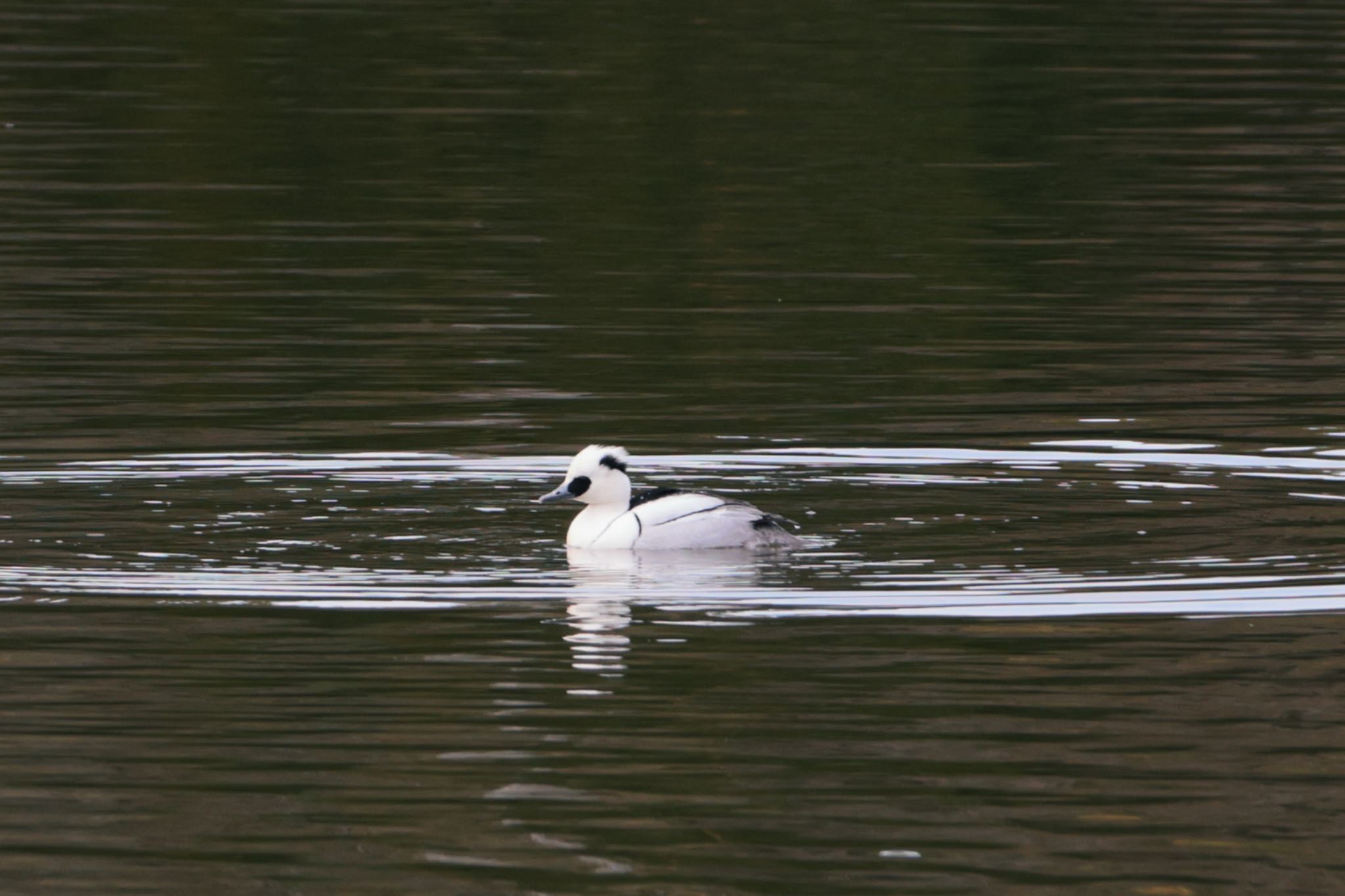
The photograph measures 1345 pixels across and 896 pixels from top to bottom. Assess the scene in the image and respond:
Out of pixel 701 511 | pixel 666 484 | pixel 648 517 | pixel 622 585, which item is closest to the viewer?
pixel 622 585

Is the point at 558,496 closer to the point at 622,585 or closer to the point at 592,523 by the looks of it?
the point at 592,523

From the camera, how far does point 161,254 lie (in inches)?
970

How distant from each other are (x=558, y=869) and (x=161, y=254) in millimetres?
16319

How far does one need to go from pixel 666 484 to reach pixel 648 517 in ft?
5.66

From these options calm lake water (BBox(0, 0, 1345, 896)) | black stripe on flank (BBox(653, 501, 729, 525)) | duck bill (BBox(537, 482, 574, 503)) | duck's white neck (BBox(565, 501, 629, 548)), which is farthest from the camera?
duck bill (BBox(537, 482, 574, 503))

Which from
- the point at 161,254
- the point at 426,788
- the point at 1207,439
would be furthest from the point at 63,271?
the point at 426,788

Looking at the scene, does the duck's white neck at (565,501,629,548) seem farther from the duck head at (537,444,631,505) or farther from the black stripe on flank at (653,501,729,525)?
the black stripe on flank at (653,501,729,525)

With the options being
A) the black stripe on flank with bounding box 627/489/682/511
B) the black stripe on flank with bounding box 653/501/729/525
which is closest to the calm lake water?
the black stripe on flank with bounding box 653/501/729/525

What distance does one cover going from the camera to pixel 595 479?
47.3ft

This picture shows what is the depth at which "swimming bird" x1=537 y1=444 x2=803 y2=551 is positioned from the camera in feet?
45.7

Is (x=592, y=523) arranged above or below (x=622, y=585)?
above

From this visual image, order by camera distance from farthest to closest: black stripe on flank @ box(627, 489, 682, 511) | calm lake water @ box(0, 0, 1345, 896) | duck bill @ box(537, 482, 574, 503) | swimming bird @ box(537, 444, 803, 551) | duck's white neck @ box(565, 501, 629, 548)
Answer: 1. duck bill @ box(537, 482, 574, 503)
2. black stripe on flank @ box(627, 489, 682, 511)
3. duck's white neck @ box(565, 501, 629, 548)
4. swimming bird @ box(537, 444, 803, 551)
5. calm lake water @ box(0, 0, 1345, 896)

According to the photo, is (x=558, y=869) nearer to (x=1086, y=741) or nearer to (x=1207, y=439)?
(x=1086, y=741)

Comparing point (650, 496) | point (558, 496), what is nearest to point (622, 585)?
point (650, 496)
